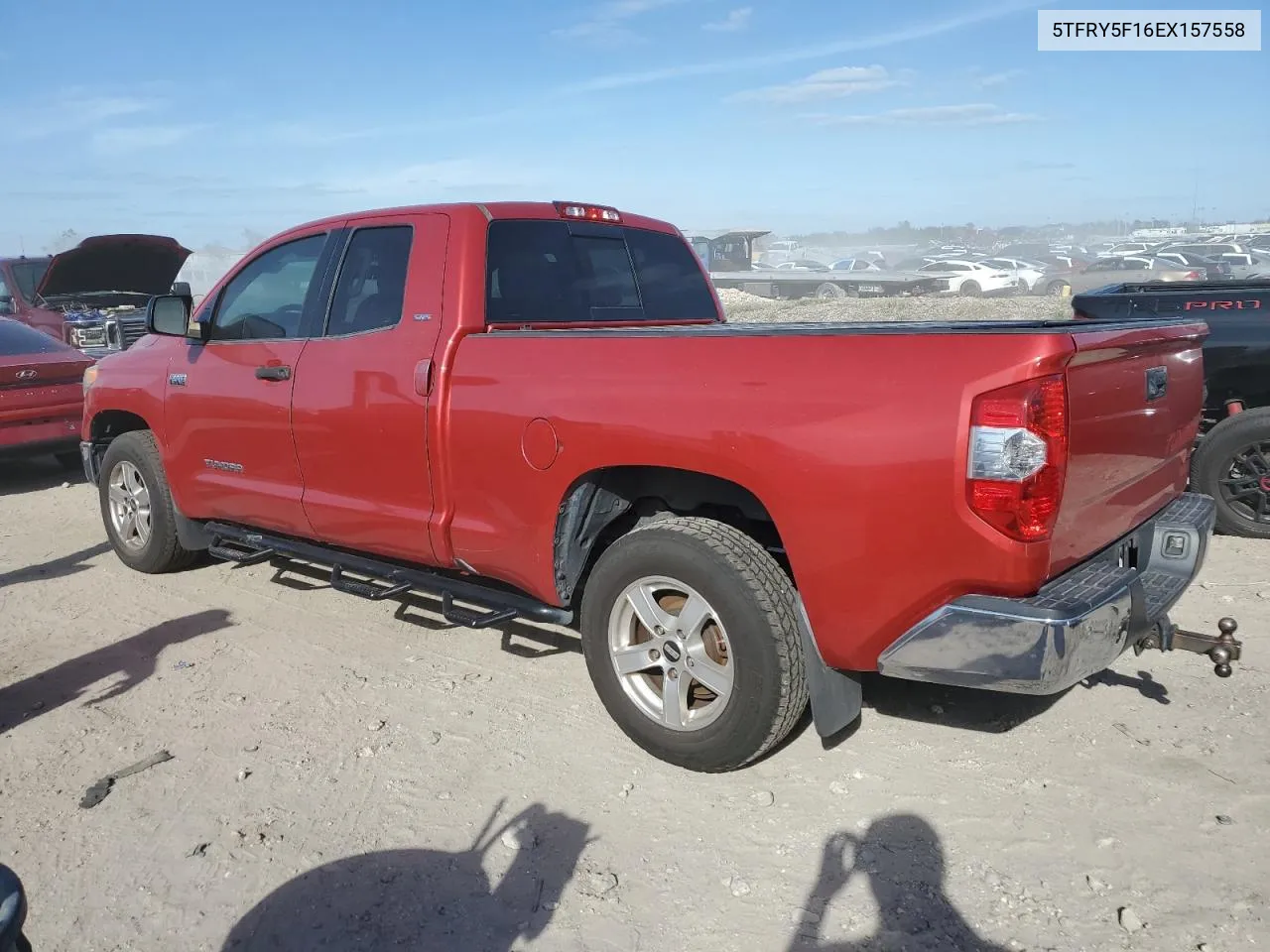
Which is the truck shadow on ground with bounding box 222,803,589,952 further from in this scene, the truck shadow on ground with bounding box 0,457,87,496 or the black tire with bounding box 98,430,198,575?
the truck shadow on ground with bounding box 0,457,87,496

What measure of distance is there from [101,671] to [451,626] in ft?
5.16

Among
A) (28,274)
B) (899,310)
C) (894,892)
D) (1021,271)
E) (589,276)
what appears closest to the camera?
(894,892)

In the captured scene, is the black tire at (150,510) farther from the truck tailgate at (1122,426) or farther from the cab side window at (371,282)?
the truck tailgate at (1122,426)

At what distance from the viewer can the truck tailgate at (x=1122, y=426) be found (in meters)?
2.78

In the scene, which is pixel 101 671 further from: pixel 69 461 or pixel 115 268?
pixel 115 268

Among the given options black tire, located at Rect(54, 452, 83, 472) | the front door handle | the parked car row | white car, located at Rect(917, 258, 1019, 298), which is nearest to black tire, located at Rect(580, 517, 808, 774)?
the front door handle

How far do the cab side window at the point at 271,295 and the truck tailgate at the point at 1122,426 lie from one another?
333 cm

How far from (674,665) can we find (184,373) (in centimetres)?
324

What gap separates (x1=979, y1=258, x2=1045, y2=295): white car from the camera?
29.2 m

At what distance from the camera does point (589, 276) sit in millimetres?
4574

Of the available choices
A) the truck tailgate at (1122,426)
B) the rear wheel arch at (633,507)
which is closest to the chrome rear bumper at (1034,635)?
the truck tailgate at (1122,426)

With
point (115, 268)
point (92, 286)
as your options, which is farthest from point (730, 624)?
point (92, 286)

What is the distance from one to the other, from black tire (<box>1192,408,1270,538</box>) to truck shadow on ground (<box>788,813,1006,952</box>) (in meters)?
3.90

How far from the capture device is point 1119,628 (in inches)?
115
